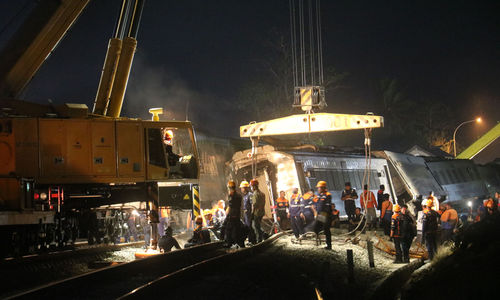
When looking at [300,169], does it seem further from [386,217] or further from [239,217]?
[239,217]

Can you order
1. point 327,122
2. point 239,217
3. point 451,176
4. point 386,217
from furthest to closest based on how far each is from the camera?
point 451,176 → point 386,217 → point 327,122 → point 239,217

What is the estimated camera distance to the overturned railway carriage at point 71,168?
1014 cm

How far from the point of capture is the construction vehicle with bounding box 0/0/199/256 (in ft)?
34.4

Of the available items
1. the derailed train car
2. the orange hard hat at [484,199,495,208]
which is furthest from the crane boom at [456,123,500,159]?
the orange hard hat at [484,199,495,208]

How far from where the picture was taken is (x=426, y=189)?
24375 mm

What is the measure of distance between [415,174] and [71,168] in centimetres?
1733

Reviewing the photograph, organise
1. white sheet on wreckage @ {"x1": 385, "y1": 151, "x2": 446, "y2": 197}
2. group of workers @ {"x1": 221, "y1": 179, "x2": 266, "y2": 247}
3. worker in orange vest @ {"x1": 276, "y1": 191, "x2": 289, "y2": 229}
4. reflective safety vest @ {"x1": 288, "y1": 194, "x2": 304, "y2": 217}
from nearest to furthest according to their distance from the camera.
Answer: group of workers @ {"x1": 221, "y1": 179, "x2": 266, "y2": 247}
reflective safety vest @ {"x1": 288, "y1": 194, "x2": 304, "y2": 217}
worker in orange vest @ {"x1": 276, "y1": 191, "x2": 289, "y2": 229}
white sheet on wreckage @ {"x1": 385, "y1": 151, "x2": 446, "y2": 197}

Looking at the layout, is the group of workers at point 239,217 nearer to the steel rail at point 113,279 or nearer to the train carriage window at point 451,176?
the steel rail at point 113,279

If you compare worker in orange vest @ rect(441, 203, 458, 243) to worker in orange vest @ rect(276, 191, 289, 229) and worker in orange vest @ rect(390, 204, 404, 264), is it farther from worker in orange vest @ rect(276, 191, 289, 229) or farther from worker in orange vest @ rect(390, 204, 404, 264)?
worker in orange vest @ rect(276, 191, 289, 229)

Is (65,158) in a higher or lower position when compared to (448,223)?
higher

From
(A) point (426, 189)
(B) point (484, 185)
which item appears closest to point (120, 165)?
(A) point (426, 189)

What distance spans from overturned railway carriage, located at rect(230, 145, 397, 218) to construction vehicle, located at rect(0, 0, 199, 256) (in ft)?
18.1

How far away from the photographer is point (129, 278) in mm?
9047

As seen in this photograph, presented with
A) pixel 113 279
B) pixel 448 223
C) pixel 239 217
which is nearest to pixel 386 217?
pixel 448 223
